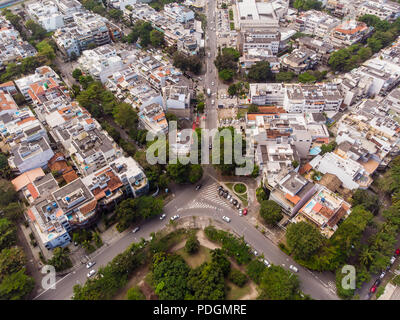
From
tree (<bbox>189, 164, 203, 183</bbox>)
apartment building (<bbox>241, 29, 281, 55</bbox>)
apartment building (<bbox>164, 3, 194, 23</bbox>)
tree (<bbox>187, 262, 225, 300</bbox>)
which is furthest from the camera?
apartment building (<bbox>164, 3, 194, 23</bbox>)

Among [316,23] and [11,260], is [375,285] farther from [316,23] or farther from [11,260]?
[316,23]

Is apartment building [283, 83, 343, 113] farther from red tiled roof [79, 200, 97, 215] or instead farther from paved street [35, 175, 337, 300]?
red tiled roof [79, 200, 97, 215]

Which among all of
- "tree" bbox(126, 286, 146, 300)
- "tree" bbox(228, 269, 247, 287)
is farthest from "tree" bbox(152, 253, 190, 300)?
"tree" bbox(228, 269, 247, 287)

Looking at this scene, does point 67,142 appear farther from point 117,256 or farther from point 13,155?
point 117,256

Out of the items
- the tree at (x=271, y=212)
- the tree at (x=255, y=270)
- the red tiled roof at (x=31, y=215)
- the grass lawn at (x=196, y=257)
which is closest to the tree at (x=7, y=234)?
the red tiled roof at (x=31, y=215)

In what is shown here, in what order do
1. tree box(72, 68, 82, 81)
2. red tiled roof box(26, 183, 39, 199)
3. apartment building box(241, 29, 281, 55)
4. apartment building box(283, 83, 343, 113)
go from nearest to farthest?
red tiled roof box(26, 183, 39, 199) → apartment building box(283, 83, 343, 113) → tree box(72, 68, 82, 81) → apartment building box(241, 29, 281, 55)

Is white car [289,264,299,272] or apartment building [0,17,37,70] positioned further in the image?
apartment building [0,17,37,70]
